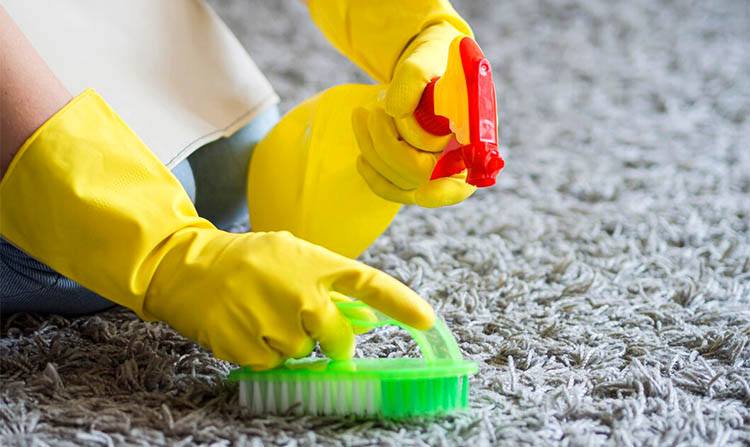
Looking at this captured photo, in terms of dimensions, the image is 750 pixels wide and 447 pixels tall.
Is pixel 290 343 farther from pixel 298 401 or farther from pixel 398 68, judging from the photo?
pixel 398 68

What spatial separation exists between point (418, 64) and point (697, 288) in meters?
0.31

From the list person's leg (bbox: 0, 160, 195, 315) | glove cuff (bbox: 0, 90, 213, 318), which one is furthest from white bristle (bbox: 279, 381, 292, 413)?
person's leg (bbox: 0, 160, 195, 315)

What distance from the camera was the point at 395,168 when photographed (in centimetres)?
72

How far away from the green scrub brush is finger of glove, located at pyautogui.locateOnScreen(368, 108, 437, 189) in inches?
5.6

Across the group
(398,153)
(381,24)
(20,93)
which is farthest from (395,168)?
(20,93)

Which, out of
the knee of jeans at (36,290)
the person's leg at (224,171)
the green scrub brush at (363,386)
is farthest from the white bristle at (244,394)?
the person's leg at (224,171)

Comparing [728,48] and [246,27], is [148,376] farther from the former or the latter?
[728,48]

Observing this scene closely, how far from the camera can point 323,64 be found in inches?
53.3

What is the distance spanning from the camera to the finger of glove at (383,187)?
0.74 metres

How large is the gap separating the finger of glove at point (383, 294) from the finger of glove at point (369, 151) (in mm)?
162

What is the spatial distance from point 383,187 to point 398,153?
4 cm

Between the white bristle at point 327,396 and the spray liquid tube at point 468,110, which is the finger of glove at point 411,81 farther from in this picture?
the white bristle at point 327,396

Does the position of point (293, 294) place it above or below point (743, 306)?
above

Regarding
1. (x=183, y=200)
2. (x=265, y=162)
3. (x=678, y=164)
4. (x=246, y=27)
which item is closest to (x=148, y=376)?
(x=183, y=200)
